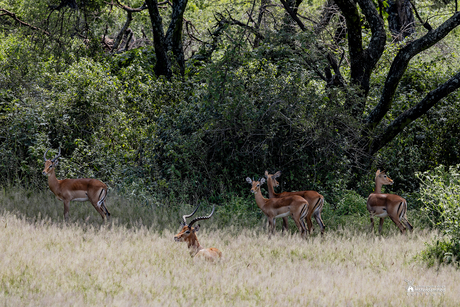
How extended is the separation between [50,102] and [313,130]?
7163 millimetres

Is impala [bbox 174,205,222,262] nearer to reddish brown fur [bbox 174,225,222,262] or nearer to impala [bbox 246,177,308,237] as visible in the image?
reddish brown fur [bbox 174,225,222,262]

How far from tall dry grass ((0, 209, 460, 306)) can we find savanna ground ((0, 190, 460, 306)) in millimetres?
16

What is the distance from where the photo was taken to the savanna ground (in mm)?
5922

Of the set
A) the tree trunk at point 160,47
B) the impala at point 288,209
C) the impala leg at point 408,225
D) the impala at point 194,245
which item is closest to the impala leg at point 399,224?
the impala leg at point 408,225

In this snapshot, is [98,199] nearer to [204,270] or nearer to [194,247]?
[194,247]

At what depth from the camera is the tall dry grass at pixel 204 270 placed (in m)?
5.90

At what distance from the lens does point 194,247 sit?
7.62 meters

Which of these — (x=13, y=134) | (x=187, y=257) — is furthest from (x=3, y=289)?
(x=13, y=134)

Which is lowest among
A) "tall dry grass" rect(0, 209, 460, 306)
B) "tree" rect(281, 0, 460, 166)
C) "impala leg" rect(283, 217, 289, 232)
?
"tall dry grass" rect(0, 209, 460, 306)

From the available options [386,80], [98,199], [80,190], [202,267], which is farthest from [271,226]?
[386,80]

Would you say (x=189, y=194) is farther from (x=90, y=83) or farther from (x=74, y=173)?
(x=90, y=83)

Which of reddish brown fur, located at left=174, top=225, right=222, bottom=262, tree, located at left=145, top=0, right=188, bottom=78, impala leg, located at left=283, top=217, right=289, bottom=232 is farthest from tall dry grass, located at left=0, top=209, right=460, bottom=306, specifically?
tree, located at left=145, top=0, right=188, bottom=78

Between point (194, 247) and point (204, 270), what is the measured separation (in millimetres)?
790

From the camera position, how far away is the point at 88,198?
976 centimetres
